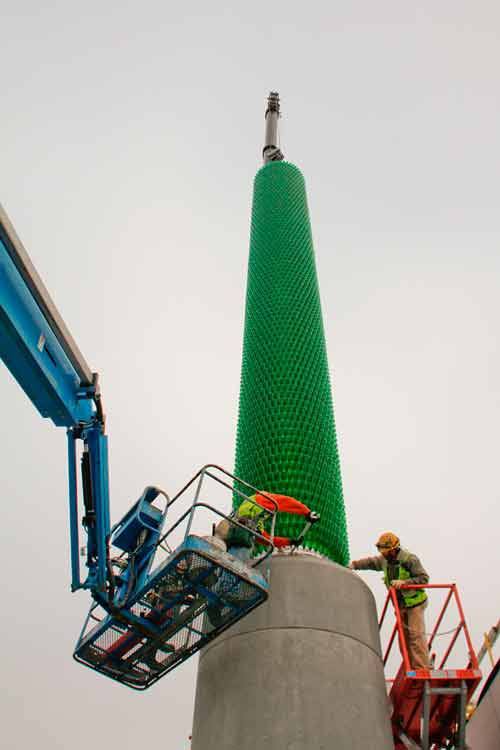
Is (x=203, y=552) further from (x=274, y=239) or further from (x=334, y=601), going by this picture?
(x=274, y=239)

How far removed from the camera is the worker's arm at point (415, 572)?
377 inches

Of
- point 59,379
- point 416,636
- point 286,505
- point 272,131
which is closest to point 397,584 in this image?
point 416,636

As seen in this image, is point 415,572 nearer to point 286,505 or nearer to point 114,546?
point 286,505

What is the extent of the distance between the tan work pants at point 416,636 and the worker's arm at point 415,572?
0.31 metres

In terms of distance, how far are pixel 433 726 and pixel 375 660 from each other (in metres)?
1.91

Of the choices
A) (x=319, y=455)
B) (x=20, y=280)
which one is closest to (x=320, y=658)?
(x=319, y=455)

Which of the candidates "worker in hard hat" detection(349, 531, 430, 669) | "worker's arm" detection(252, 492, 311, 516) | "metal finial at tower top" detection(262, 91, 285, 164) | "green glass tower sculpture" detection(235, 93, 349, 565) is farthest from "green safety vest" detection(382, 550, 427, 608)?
"metal finial at tower top" detection(262, 91, 285, 164)

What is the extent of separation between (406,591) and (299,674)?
254 cm

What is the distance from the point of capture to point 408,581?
9570mm

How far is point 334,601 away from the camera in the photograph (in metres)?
8.51

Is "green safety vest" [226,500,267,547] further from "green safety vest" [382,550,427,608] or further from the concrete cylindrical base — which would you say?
"green safety vest" [382,550,427,608]

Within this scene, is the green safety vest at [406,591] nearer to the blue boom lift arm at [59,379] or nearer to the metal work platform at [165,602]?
the metal work platform at [165,602]

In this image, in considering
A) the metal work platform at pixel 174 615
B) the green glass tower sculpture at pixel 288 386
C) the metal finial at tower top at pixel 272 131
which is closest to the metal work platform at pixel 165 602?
the metal work platform at pixel 174 615

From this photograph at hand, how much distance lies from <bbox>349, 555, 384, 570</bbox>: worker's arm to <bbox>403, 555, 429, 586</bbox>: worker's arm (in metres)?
0.61
